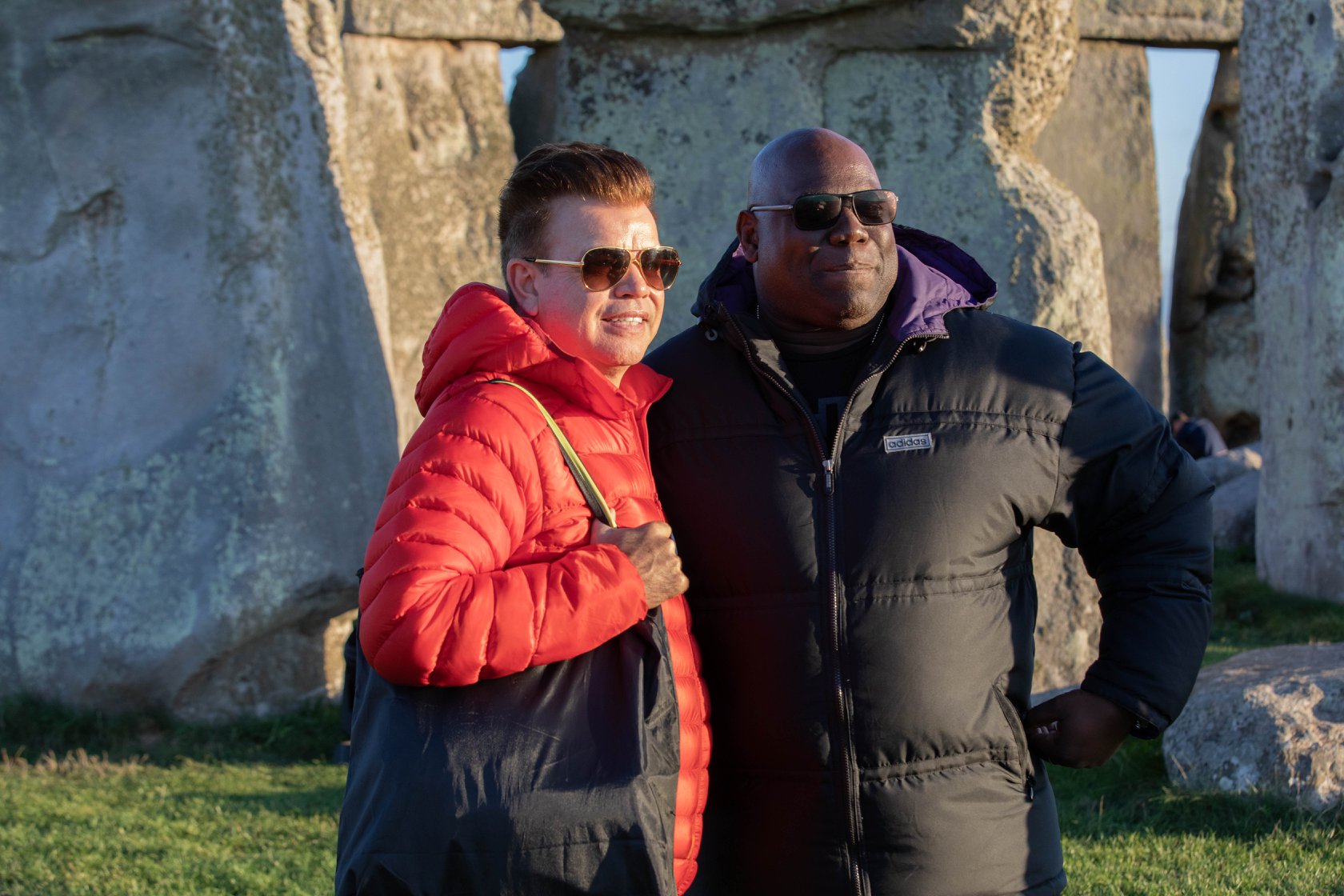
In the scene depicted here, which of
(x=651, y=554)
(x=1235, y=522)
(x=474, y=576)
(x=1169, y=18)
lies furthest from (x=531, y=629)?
(x=1169, y=18)

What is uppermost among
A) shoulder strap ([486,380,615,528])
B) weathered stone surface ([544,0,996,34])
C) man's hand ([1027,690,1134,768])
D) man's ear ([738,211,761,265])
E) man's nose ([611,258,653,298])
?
weathered stone surface ([544,0,996,34])

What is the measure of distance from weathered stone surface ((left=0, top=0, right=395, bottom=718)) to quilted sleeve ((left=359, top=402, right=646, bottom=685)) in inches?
154

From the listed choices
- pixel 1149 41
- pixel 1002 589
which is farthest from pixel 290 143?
pixel 1149 41

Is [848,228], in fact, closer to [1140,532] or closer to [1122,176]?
[1140,532]

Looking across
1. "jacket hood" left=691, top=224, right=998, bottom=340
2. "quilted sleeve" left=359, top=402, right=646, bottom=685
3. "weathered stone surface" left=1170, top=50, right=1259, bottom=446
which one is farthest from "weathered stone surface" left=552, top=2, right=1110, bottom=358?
"weathered stone surface" left=1170, top=50, right=1259, bottom=446

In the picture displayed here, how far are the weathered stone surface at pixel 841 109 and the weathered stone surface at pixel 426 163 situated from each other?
3668 mm

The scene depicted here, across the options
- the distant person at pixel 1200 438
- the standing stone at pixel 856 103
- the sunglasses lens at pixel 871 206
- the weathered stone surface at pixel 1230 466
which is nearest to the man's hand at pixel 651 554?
the sunglasses lens at pixel 871 206

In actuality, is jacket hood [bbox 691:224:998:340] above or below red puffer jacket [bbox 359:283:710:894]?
above

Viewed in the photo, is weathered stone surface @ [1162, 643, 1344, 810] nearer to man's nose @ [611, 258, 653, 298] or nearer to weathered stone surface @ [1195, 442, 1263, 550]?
man's nose @ [611, 258, 653, 298]

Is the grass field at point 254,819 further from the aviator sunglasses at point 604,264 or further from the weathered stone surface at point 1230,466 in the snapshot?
the weathered stone surface at point 1230,466

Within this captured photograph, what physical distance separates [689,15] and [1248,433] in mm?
9141

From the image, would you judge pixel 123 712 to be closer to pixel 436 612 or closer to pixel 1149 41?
pixel 436 612

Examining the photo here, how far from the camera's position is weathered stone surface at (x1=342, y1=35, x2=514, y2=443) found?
955 centimetres

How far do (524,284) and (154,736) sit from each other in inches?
156
